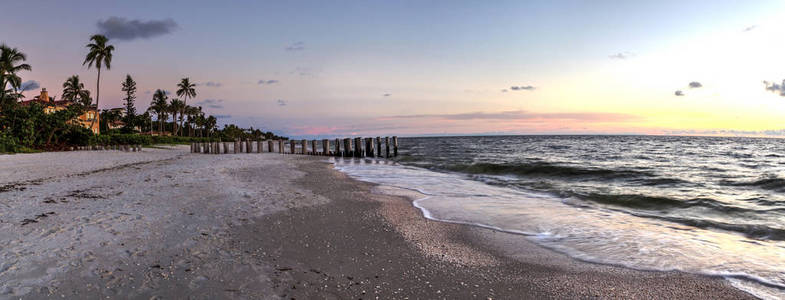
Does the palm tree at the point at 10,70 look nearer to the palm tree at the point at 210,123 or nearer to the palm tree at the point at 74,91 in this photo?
the palm tree at the point at 74,91

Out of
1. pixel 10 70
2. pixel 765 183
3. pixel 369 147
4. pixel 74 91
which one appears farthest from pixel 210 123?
pixel 765 183

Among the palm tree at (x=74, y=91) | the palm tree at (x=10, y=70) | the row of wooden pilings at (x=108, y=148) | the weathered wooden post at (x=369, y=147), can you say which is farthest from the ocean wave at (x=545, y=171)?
the palm tree at (x=74, y=91)

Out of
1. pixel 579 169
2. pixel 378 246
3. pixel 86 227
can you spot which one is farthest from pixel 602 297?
pixel 579 169

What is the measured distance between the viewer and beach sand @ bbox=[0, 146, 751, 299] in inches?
147

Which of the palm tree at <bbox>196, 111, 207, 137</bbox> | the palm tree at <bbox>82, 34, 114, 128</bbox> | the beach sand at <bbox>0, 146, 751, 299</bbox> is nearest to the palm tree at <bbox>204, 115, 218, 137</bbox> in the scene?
the palm tree at <bbox>196, 111, 207, 137</bbox>

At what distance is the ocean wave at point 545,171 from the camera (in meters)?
18.0

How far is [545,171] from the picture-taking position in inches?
782

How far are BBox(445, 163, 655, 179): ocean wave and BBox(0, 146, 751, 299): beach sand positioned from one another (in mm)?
13125

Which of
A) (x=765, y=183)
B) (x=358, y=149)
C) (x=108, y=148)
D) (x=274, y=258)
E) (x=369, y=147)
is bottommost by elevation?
(x=765, y=183)

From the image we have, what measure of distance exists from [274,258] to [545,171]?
1803cm

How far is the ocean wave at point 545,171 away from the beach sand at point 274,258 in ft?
43.1

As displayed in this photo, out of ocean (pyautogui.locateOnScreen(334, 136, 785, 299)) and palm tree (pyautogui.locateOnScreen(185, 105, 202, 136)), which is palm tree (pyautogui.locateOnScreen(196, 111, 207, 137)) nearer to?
palm tree (pyautogui.locateOnScreen(185, 105, 202, 136))

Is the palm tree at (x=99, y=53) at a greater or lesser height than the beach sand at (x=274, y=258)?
greater

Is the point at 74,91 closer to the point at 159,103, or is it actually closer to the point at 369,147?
the point at 159,103
